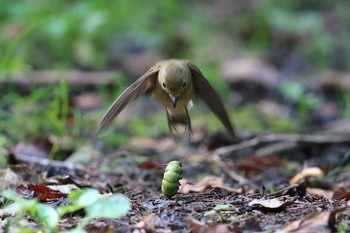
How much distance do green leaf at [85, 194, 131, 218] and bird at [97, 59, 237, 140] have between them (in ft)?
4.71

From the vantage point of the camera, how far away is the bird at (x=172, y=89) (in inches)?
158

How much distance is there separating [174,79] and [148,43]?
196 inches

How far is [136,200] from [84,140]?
7.66ft

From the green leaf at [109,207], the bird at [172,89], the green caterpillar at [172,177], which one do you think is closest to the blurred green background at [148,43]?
the bird at [172,89]

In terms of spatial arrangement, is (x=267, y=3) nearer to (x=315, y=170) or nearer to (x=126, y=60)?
(x=126, y=60)

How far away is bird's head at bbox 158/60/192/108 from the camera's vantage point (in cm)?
420

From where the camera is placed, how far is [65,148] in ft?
16.9

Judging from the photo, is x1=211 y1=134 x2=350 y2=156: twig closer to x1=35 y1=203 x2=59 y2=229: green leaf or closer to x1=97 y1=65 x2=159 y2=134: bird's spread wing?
x1=97 y1=65 x2=159 y2=134: bird's spread wing

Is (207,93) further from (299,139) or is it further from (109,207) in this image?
(109,207)


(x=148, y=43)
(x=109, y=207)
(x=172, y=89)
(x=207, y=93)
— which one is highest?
(x=148, y=43)

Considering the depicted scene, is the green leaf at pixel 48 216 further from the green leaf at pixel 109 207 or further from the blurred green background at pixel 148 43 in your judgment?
the blurred green background at pixel 148 43

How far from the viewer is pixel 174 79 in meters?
4.19

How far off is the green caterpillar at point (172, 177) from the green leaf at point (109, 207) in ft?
2.07

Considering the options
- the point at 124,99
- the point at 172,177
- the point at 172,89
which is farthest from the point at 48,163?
the point at 172,177
